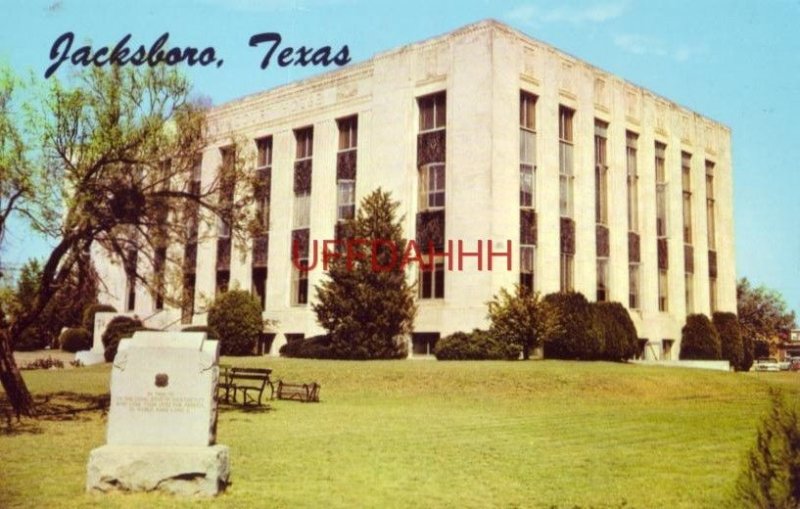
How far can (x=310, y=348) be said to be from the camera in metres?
32.7

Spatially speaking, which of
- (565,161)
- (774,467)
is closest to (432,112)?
(565,161)

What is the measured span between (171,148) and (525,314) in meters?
16.0

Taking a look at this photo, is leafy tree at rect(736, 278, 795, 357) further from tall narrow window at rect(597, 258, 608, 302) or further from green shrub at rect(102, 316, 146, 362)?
green shrub at rect(102, 316, 146, 362)

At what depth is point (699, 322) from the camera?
3962 cm

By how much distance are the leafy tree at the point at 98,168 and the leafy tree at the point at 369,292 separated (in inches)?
504

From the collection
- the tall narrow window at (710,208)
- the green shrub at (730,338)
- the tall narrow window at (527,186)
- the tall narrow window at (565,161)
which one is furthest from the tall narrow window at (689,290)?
the tall narrow window at (527,186)

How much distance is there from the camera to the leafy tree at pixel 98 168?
14.8 m

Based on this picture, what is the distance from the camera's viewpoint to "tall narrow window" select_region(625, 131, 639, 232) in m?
38.7

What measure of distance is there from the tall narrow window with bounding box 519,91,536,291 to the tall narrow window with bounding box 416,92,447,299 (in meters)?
3.48

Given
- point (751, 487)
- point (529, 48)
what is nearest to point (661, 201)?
point (529, 48)

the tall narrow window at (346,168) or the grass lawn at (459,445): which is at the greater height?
the tall narrow window at (346,168)

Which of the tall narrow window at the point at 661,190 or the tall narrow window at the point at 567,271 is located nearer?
the tall narrow window at the point at 567,271

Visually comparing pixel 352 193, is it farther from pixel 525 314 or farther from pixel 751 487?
pixel 751 487

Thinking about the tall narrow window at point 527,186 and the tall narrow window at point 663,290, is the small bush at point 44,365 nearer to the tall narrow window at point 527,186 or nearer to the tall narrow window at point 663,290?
the tall narrow window at point 527,186
